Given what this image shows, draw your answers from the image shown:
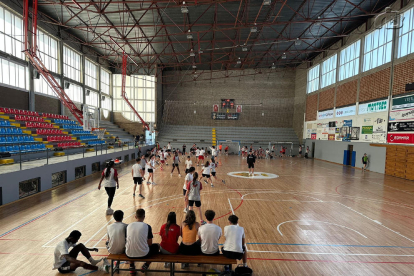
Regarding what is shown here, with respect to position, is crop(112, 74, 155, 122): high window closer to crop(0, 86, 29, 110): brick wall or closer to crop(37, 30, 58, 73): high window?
crop(37, 30, 58, 73): high window

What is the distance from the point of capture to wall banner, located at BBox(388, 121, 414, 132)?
49.0 ft

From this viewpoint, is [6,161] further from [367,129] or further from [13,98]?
[367,129]

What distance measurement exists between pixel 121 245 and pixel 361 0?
22163 mm

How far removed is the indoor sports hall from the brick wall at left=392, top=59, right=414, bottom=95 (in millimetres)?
121

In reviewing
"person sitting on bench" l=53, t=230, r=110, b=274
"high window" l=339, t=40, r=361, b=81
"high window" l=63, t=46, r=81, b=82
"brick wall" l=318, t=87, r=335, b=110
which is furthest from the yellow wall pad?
"brick wall" l=318, t=87, r=335, b=110

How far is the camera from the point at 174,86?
36188mm

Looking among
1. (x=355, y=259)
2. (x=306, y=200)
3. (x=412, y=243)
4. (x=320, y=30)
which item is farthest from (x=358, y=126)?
(x=355, y=259)

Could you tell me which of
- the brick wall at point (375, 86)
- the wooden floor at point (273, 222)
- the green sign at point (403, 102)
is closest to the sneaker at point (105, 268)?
the wooden floor at point (273, 222)

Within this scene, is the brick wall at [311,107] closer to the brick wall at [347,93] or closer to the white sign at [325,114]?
the white sign at [325,114]

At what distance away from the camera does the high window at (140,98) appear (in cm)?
3431

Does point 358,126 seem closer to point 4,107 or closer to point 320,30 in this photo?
point 320,30

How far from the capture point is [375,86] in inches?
717

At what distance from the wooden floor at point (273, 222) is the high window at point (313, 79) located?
19122 mm

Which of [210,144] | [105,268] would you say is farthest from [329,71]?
[105,268]
